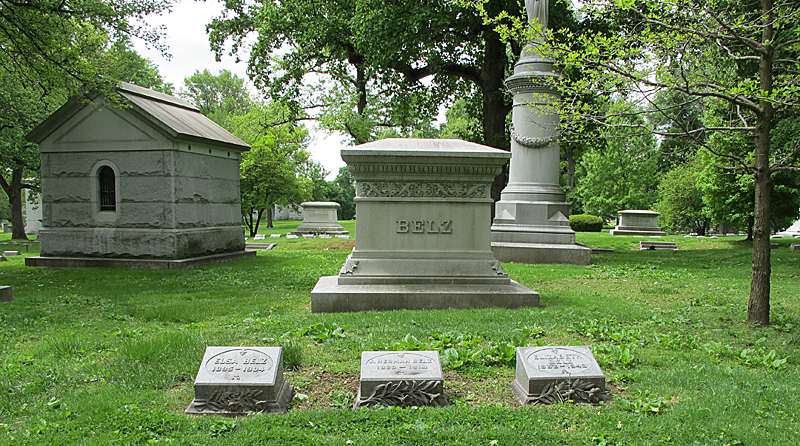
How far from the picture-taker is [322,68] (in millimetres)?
22094

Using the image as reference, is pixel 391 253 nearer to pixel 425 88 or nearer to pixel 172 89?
pixel 425 88

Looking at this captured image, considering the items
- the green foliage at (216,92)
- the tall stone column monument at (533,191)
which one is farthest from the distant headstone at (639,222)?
the green foliage at (216,92)

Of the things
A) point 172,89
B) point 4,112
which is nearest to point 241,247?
point 4,112

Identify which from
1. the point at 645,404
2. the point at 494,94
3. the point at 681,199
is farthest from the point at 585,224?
the point at 645,404

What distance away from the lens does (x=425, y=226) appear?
811cm

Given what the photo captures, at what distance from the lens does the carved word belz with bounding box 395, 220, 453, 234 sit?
8102 millimetres

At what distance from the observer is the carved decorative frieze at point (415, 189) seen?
8.05 metres

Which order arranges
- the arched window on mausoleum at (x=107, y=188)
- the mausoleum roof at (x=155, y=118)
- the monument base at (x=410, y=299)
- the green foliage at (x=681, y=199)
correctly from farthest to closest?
1. the green foliage at (x=681, y=199)
2. the arched window on mausoleum at (x=107, y=188)
3. the mausoleum roof at (x=155, y=118)
4. the monument base at (x=410, y=299)

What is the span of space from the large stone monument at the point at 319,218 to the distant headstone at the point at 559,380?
26794 millimetres

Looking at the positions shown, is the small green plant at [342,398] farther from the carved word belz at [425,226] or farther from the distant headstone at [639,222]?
the distant headstone at [639,222]

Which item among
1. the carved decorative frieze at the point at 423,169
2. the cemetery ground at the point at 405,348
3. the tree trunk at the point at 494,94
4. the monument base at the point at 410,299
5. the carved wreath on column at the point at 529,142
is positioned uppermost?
the tree trunk at the point at 494,94

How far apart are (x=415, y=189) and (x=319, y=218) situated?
946 inches

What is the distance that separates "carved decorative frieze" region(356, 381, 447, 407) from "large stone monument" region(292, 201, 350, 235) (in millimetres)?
26855

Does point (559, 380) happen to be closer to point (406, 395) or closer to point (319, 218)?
point (406, 395)
